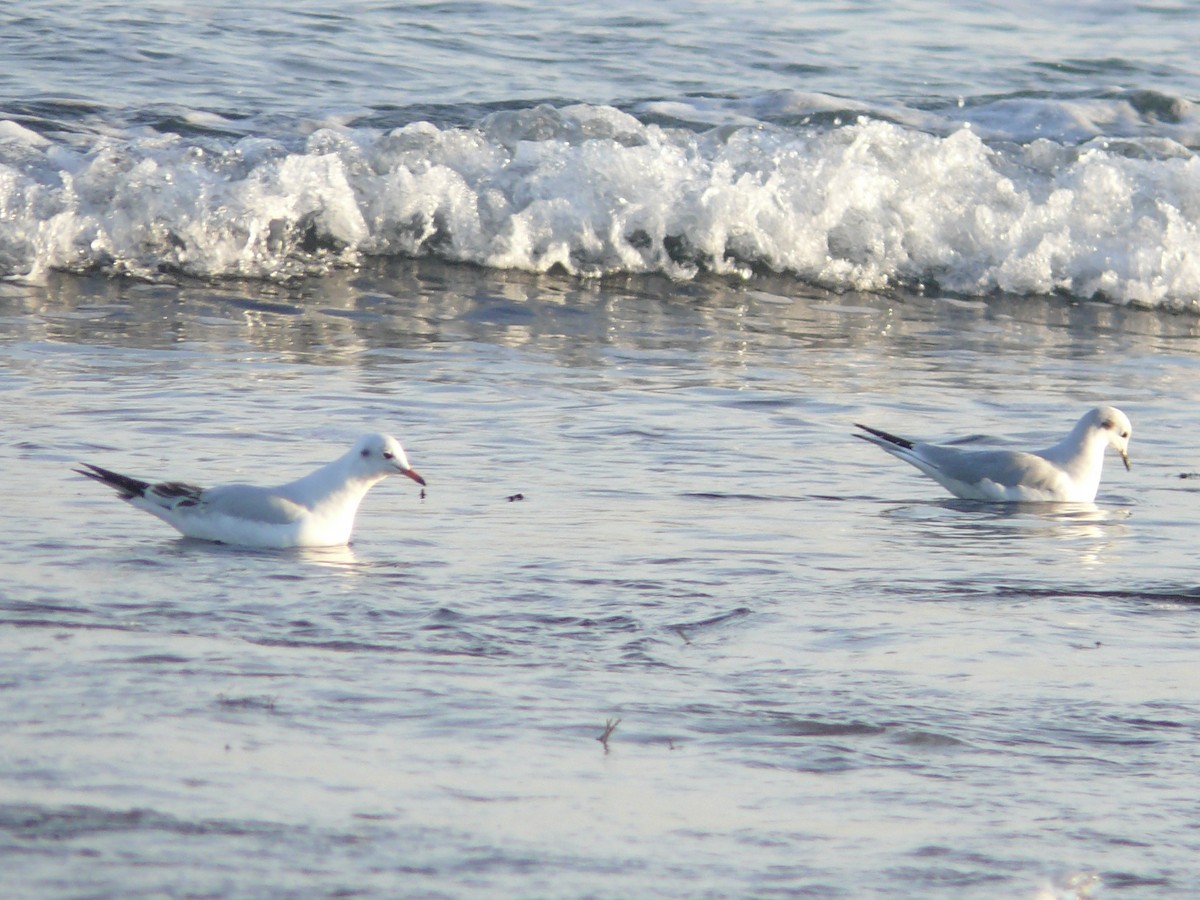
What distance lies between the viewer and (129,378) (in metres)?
8.70

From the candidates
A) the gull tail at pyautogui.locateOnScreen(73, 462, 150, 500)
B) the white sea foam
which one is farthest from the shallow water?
the white sea foam

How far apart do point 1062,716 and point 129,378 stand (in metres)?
5.22

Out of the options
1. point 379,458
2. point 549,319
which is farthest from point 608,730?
point 549,319

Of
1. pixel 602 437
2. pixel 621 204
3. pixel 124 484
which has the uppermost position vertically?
pixel 621 204

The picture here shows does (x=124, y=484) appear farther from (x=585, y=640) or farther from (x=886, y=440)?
(x=886, y=440)

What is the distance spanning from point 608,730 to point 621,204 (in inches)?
360

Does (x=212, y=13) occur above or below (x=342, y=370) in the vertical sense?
above

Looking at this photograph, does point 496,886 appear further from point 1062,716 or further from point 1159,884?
point 1062,716

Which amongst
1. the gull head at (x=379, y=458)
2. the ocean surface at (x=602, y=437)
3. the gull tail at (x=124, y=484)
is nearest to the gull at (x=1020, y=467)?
the ocean surface at (x=602, y=437)

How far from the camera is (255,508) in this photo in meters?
6.08

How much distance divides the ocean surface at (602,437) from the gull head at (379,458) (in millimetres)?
228

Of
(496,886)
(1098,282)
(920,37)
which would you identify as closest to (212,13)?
(920,37)

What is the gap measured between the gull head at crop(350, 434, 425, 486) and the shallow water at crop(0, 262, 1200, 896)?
207 mm

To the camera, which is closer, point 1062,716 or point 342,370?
point 1062,716
